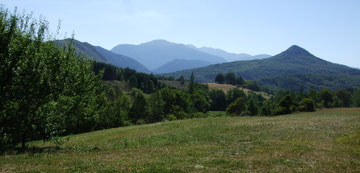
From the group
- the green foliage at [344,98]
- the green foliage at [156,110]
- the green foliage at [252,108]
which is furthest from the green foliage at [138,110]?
the green foliage at [344,98]

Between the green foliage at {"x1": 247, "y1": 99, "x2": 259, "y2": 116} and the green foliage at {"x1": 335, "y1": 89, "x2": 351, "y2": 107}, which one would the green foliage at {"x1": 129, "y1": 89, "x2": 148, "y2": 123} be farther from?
the green foliage at {"x1": 335, "y1": 89, "x2": 351, "y2": 107}

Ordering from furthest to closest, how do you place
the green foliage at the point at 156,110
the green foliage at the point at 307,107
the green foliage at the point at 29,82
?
the green foliage at the point at 156,110
the green foliage at the point at 307,107
the green foliage at the point at 29,82

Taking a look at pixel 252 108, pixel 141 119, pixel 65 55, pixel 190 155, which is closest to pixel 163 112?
pixel 141 119

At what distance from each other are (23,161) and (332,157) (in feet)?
67.0

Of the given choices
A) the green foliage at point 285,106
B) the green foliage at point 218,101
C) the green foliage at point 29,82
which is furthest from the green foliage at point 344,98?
the green foliage at point 29,82

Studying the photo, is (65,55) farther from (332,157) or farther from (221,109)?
(221,109)

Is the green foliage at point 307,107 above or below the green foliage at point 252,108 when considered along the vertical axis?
above

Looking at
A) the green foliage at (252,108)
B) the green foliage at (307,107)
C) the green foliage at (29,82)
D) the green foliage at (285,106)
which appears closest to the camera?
the green foliage at (29,82)

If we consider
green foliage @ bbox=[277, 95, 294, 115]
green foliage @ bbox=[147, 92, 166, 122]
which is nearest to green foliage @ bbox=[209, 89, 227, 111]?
green foliage @ bbox=[277, 95, 294, 115]

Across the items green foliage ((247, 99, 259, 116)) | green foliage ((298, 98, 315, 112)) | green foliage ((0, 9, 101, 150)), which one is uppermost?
green foliage ((0, 9, 101, 150))

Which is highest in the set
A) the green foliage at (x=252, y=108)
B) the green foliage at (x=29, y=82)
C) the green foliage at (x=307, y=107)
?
the green foliage at (x=29, y=82)

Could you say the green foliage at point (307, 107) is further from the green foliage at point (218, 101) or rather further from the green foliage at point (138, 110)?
the green foliage at point (218, 101)

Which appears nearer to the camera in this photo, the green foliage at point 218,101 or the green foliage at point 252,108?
the green foliage at point 252,108

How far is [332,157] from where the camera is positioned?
51.9 ft
